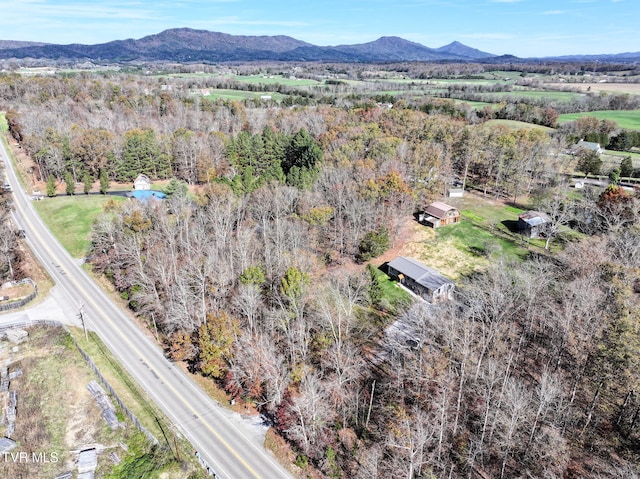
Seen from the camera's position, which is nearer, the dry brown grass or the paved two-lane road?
the dry brown grass

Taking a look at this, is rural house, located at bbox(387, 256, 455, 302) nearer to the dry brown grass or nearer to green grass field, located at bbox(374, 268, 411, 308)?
green grass field, located at bbox(374, 268, 411, 308)

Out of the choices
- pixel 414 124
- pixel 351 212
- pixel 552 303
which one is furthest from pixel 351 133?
pixel 552 303

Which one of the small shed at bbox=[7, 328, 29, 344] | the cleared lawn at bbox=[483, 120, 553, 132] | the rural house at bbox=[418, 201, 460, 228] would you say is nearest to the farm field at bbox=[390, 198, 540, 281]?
the rural house at bbox=[418, 201, 460, 228]

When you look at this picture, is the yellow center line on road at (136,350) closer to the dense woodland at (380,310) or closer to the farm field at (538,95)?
the dense woodland at (380,310)

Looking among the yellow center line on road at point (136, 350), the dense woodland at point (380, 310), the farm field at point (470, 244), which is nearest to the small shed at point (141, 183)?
the dense woodland at point (380, 310)

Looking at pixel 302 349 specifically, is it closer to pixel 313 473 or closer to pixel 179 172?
pixel 313 473
